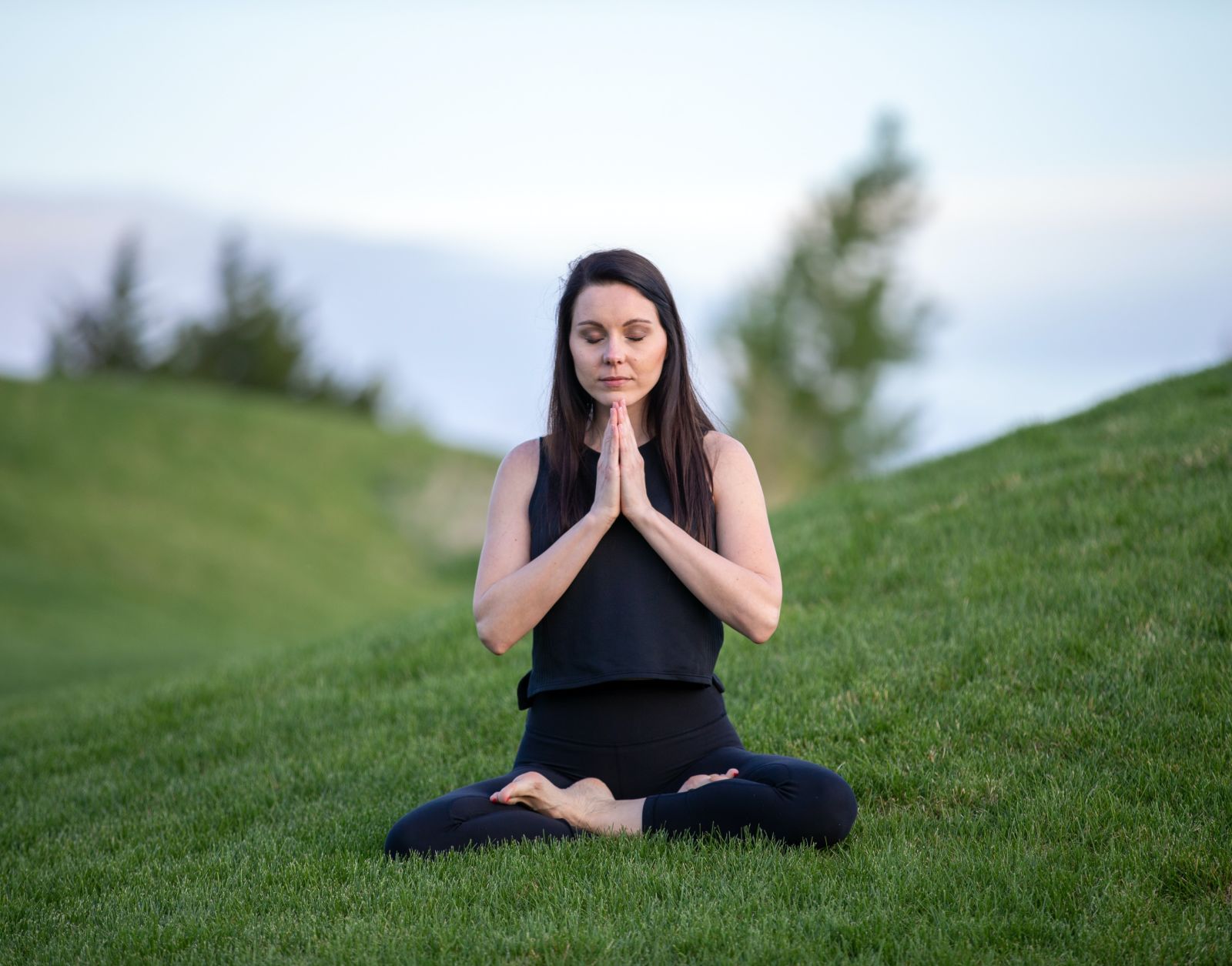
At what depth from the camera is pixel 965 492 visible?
8.73 m

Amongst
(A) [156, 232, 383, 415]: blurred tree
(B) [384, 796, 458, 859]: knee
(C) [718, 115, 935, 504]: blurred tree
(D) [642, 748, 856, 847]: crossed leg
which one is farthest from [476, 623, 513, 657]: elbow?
(A) [156, 232, 383, 415]: blurred tree

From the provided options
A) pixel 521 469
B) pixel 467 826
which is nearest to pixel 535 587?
pixel 521 469

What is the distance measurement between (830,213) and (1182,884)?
46.6 metres

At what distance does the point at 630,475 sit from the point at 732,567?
1.61 ft

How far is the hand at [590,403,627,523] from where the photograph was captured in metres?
4.06

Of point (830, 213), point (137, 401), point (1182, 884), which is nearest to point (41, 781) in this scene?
point (1182, 884)

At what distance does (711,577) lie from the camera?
4.04 meters

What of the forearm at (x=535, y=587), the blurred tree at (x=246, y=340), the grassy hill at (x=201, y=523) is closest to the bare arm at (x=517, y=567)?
the forearm at (x=535, y=587)

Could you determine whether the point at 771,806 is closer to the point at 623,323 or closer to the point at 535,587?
the point at 535,587

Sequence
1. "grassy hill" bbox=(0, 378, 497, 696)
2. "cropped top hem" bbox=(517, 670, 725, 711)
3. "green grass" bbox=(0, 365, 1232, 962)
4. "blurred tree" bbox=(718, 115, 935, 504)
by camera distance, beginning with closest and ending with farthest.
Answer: "green grass" bbox=(0, 365, 1232, 962)
"cropped top hem" bbox=(517, 670, 725, 711)
"grassy hill" bbox=(0, 378, 497, 696)
"blurred tree" bbox=(718, 115, 935, 504)

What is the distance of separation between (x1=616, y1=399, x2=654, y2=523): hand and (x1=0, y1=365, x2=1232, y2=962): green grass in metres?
1.22

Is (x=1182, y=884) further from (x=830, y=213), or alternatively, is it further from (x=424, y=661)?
(x=830, y=213)

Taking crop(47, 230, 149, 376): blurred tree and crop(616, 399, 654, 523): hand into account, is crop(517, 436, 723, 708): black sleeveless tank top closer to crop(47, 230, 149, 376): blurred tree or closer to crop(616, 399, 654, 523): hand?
crop(616, 399, 654, 523): hand

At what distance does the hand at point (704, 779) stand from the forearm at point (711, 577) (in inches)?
20.1
